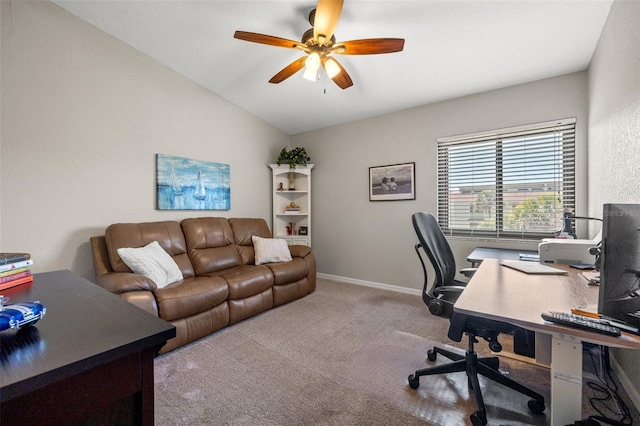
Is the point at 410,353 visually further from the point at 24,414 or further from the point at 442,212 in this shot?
the point at 24,414

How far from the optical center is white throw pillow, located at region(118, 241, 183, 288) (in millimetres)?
2283

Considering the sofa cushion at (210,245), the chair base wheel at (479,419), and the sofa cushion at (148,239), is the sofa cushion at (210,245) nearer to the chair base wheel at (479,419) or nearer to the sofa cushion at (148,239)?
the sofa cushion at (148,239)

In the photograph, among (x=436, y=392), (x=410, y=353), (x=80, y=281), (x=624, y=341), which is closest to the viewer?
(x=624, y=341)

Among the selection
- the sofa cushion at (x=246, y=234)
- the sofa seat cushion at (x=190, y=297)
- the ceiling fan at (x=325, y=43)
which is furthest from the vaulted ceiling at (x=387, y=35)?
the sofa seat cushion at (x=190, y=297)

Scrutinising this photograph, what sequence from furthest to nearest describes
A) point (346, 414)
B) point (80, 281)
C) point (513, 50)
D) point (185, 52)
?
point (185, 52) → point (513, 50) → point (346, 414) → point (80, 281)

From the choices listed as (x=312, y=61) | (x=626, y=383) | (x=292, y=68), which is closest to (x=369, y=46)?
(x=312, y=61)

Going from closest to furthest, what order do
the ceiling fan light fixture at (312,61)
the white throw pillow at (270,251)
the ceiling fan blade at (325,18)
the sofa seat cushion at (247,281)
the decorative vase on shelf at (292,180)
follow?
the ceiling fan blade at (325,18) → the ceiling fan light fixture at (312,61) → the sofa seat cushion at (247,281) → the white throw pillow at (270,251) → the decorative vase on shelf at (292,180)

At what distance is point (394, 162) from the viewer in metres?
3.69

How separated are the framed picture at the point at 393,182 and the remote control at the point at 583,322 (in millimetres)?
2696

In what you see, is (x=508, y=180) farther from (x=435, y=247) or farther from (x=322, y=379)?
(x=322, y=379)

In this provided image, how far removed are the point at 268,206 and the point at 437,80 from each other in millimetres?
2921

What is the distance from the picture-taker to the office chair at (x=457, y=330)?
143 cm

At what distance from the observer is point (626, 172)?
1.57 meters

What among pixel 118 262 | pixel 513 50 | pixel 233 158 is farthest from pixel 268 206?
pixel 513 50
